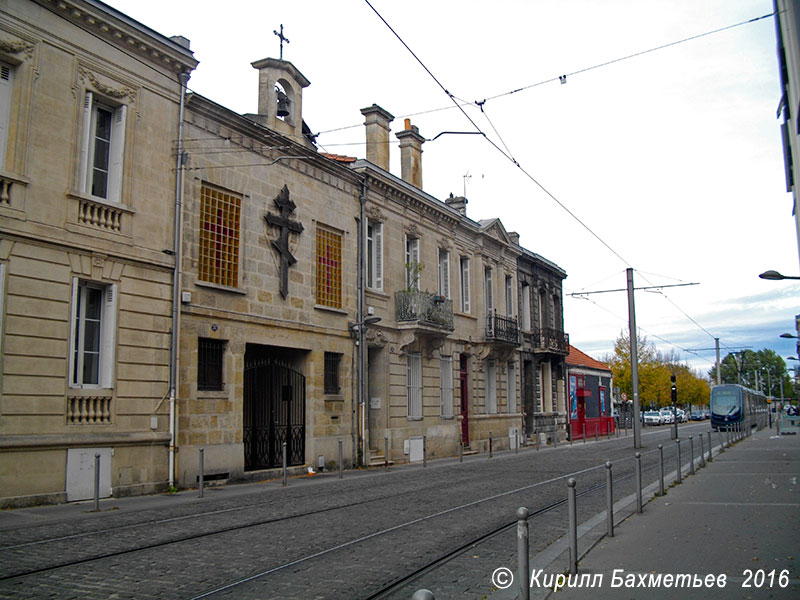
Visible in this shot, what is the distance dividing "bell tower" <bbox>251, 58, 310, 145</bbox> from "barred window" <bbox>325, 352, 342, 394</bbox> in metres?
6.65

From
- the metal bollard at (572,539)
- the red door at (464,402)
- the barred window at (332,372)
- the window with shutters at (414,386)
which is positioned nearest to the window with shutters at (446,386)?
the red door at (464,402)

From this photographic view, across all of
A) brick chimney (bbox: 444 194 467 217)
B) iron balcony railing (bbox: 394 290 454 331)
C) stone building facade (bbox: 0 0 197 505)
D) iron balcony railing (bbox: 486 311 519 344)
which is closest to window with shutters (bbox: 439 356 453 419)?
iron balcony railing (bbox: 394 290 454 331)

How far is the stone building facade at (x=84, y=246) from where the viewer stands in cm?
1319

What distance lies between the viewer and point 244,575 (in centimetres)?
752

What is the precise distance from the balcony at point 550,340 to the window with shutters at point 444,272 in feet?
31.4

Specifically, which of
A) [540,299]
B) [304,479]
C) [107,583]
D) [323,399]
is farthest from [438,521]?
[540,299]

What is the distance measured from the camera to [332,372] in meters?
22.5

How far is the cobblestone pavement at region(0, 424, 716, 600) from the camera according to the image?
7141 millimetres

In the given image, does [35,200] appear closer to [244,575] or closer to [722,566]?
[244,575]

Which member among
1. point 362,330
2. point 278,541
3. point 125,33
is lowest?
point 278,541

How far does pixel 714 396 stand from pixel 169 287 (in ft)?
155

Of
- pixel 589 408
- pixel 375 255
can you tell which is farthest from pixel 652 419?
pixel 375 255

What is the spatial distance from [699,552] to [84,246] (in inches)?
481

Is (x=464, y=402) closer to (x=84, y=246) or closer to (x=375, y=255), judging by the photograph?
(x=375, y=255)
